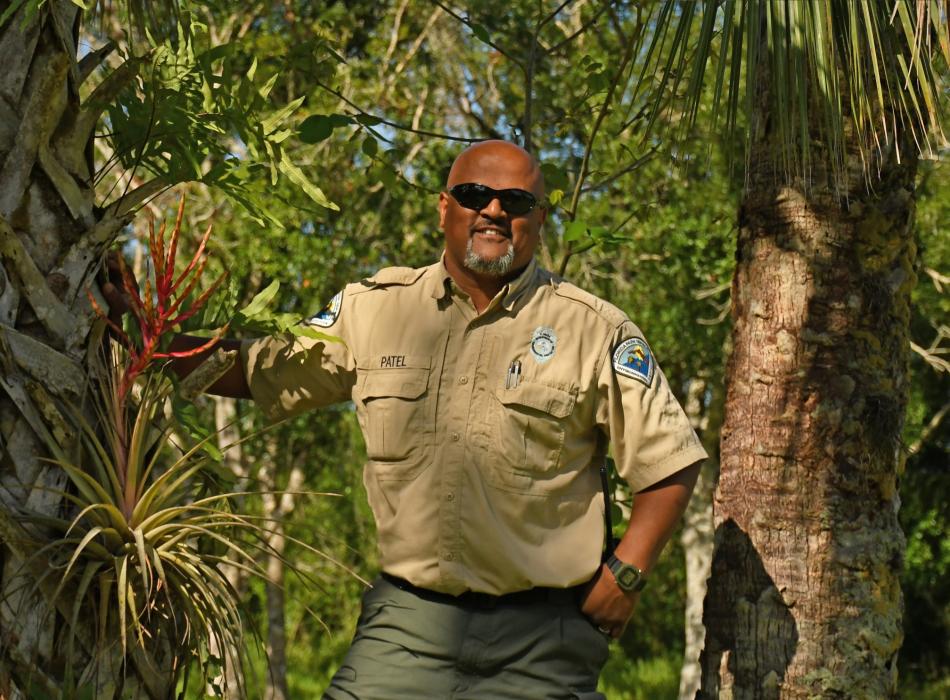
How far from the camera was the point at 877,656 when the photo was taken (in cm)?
332

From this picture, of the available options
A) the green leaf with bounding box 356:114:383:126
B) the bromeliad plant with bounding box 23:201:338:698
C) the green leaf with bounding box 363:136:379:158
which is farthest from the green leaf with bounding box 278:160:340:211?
the green leaf with bounding box 363:136:379:158

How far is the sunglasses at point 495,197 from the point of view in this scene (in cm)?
311

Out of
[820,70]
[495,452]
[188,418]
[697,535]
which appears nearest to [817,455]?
[495,452]

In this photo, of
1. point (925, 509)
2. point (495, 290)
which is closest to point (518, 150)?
point (495, 290)

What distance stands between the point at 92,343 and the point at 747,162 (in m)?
1.84

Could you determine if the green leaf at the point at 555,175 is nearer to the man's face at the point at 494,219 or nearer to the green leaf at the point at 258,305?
the man's face at the point at 494,219

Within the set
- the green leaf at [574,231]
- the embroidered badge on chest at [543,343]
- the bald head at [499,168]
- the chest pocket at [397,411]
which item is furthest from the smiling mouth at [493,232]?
the green leaf at [574,231]

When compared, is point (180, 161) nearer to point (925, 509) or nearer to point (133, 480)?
point (133, 480)

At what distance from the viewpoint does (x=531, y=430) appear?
3037 millimetres

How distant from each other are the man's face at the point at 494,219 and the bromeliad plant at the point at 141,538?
68cm

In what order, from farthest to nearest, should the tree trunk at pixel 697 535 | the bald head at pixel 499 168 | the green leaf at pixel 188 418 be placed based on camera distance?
the tree trunk at pixel 697 535, the bald head at pixel 499 168, the green leaf at pixel 188 418

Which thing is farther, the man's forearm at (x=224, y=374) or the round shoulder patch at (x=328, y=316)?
the round shoulder patch at (x=328, y=316)

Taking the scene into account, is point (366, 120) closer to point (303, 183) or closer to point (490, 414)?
point (303, 183)

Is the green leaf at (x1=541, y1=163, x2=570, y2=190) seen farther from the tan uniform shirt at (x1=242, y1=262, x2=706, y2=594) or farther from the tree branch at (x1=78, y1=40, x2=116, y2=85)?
the tree branch at (x1=78, y1=40, x2=116, y2=85)
